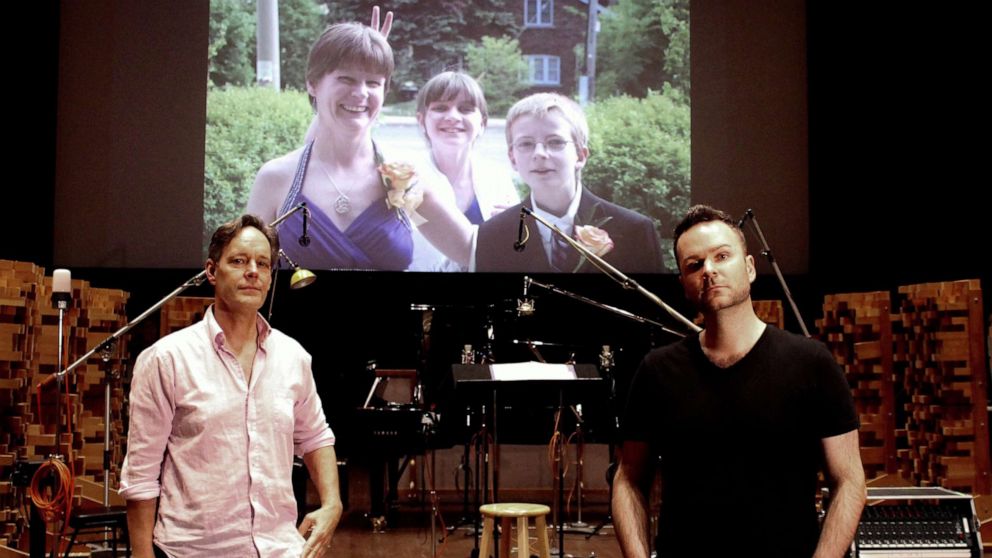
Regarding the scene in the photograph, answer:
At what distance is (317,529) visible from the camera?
7.52 feet

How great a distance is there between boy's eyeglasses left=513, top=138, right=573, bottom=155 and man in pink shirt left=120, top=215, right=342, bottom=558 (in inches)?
247

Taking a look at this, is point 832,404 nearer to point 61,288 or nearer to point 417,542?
point 61,288

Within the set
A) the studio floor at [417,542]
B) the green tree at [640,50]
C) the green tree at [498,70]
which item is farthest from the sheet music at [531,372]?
the green tree at [640,50]

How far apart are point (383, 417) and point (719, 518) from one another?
4882mm

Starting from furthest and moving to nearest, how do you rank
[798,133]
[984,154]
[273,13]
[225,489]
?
1. [798,133]
2. [273,13]
3. [984,154]
4. [225,489]

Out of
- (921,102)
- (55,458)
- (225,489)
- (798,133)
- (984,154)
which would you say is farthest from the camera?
(798,133)

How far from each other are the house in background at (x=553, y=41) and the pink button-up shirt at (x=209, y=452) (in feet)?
21.7

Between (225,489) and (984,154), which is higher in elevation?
(984,154)

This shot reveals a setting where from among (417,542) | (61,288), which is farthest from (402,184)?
(61,288)

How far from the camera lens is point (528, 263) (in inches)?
332

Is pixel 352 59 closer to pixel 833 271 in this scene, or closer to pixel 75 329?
pixel 75 329

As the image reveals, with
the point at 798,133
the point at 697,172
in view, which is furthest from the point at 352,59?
the point at 798,133

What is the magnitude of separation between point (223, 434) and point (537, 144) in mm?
6639

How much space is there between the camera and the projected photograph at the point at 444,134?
8344 mm
